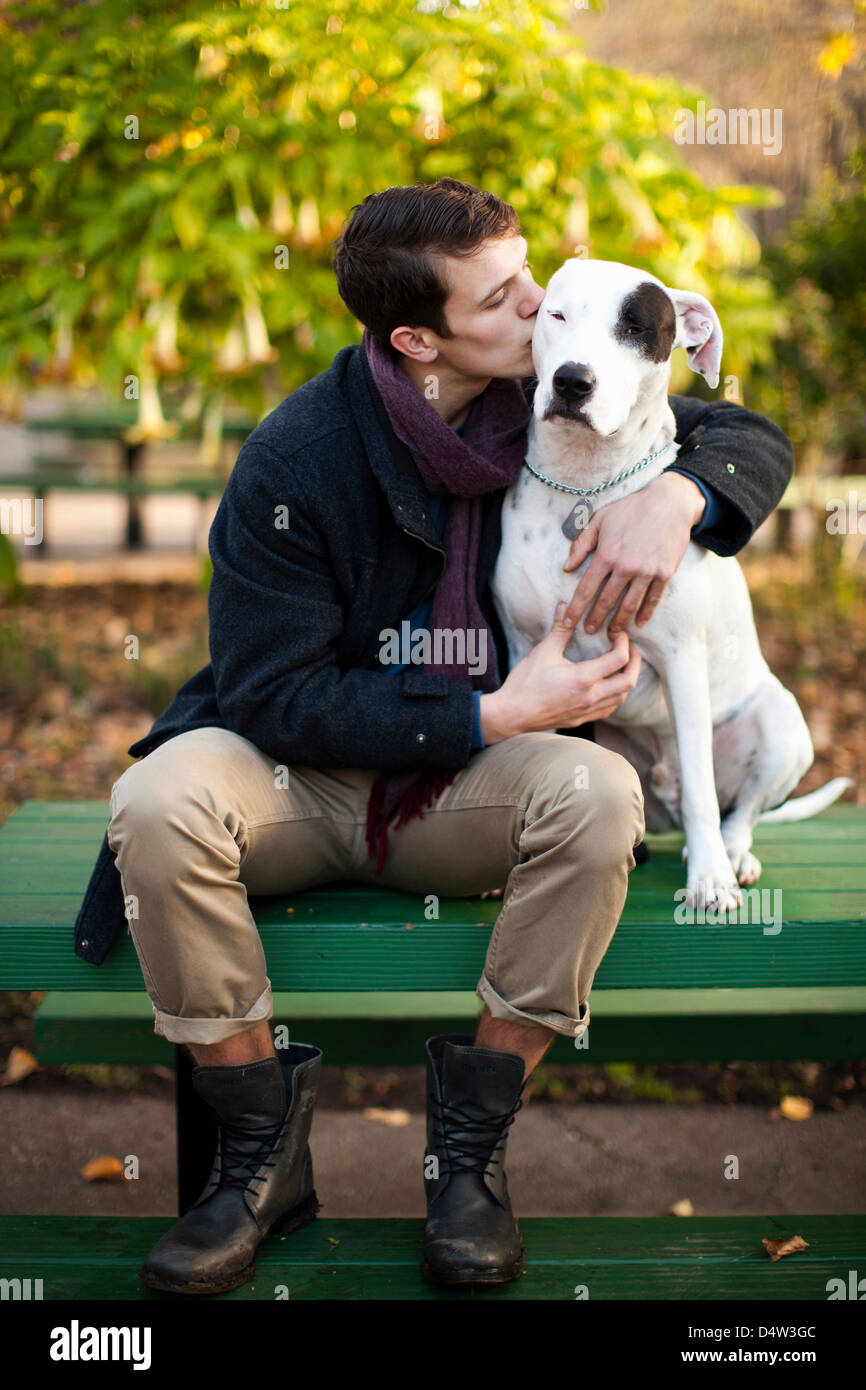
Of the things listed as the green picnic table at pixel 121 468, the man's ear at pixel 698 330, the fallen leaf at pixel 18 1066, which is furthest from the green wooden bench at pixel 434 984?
the green picnic table at pixel 121 468

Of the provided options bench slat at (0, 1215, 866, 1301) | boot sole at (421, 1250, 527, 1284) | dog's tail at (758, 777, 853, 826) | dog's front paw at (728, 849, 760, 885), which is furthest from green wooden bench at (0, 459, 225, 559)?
boot sole at (421, 1250, 527, 1284)

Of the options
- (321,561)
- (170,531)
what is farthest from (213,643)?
(170,531)

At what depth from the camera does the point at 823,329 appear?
6.99m

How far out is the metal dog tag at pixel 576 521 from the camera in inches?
92.0

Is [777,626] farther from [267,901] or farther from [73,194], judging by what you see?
[267,901]

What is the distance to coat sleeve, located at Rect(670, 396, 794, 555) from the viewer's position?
7.74ft

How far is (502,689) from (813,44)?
7420mm

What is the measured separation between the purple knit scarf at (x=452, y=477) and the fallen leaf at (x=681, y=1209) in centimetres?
117

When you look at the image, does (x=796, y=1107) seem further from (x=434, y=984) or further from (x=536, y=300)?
(x=536, y=300)

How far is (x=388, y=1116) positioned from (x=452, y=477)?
1.78 m

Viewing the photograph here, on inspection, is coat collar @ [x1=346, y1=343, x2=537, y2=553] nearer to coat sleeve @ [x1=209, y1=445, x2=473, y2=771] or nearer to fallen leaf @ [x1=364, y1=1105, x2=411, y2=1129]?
coat sleeve @ [x1=209, y1=445, x2=473, y2=771]

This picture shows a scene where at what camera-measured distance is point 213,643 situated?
2.24 m

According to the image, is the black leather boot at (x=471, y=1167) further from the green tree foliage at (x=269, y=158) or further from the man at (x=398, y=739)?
the green tree foliage at (x=269, y=158)

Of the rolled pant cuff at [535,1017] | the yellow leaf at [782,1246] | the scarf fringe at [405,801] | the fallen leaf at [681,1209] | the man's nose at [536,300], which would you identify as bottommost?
the fallen leaf at [681,1209]
